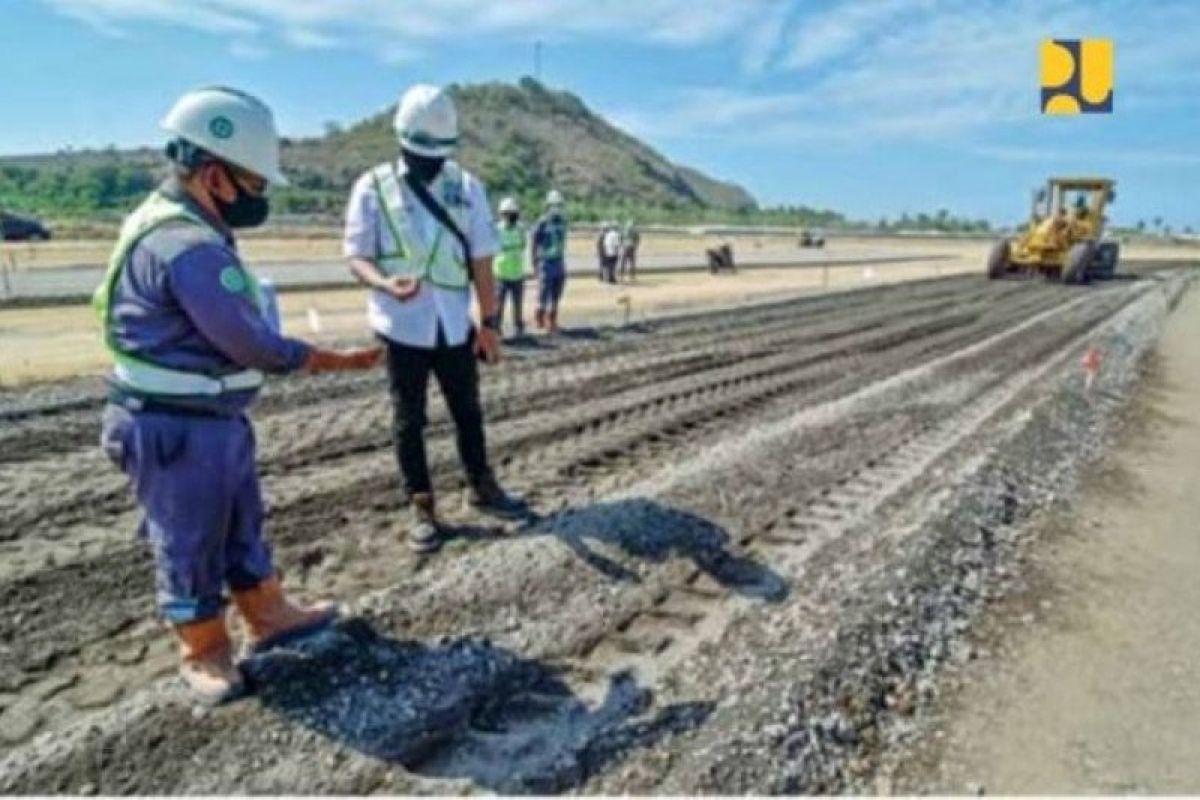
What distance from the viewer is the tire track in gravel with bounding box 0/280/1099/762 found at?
3764 millimetres

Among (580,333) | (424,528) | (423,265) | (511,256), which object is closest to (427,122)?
(423,265)

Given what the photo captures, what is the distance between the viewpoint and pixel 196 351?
3166mm

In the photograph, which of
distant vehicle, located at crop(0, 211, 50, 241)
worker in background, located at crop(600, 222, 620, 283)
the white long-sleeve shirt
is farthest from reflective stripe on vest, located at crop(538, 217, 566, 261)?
distant vehicle, located at crop(0, 211, 50, 241)

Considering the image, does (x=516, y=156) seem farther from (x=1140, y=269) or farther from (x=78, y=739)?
(x=78, y=739)

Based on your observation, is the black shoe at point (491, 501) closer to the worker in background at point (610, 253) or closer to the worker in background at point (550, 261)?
the worker in background at point (550, 261)

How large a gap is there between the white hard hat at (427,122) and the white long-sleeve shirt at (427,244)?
6.5 inches

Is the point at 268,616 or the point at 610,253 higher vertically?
the point at 610,253

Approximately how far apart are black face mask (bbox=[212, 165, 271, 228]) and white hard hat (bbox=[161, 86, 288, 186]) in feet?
0.26

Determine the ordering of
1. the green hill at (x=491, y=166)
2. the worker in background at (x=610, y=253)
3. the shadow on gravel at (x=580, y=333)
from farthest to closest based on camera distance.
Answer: the green hill at (x=491, y=166) → the worker in background at (x=610, y=253) → the shadow on gravel at (x=580, y=333)

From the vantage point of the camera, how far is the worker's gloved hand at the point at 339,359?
3.24 m

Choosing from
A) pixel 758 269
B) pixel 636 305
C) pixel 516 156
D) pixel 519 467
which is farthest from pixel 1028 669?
pixel 516 156

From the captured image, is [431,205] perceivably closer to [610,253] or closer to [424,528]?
[424,528]

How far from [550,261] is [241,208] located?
11567 millimetres

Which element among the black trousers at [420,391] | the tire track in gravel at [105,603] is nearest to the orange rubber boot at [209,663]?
the tire track in gravel at [105,603]
